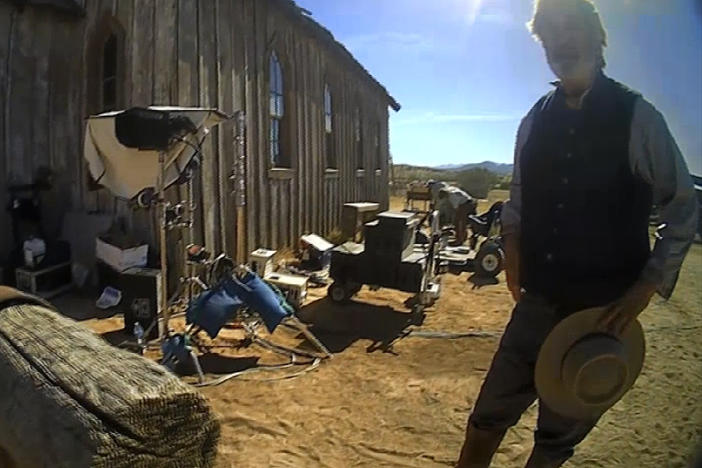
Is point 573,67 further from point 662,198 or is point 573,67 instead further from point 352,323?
point 352,323

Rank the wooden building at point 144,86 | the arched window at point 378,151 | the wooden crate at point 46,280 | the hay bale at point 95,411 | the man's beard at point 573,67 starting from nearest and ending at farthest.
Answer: the hay bale at point 95,411 → the man's beard at point 573,67 → the wooden crate at point 46,280 → the wooden building at point 144,86 → the arched window at point 378,151

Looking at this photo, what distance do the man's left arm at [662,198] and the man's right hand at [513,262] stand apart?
0.48 metres

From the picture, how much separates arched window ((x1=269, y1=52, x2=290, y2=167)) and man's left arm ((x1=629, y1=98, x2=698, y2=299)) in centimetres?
708

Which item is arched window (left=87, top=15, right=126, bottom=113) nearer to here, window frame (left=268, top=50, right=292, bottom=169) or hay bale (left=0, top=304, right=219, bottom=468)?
window frame (left=268, top=50, right=292, bottom=169)

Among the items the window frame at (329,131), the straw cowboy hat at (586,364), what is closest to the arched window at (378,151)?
the window frame at (329,131)

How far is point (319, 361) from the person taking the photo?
4.77 metres

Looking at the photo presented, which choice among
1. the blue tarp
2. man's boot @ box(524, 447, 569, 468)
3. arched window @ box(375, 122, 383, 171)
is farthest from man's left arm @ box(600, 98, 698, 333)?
arched window @ box(375, 122, 383, 171)

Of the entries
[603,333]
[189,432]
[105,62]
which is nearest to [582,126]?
[603,333]

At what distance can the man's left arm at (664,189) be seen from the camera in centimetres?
190

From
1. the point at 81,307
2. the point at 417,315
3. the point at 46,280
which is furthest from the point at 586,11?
the point at 46,280

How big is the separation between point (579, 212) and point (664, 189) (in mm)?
283

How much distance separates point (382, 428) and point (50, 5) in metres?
6.03

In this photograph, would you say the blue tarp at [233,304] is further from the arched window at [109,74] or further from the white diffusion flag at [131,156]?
the arched window at [109,74]

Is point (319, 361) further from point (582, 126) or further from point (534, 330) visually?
point (582, 126)
